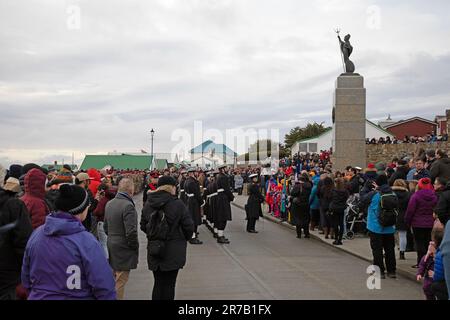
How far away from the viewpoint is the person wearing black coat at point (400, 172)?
13.6m

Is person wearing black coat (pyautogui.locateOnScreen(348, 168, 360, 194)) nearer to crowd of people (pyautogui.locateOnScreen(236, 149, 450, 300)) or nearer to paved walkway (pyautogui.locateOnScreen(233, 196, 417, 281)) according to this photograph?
crowd of people (pyautogui.locateOnScreen(236, 149, 450, 300))

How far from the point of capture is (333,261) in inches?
472

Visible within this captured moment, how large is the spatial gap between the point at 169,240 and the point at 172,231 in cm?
12

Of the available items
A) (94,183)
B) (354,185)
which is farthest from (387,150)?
(94,183)

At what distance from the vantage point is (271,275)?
33.4 feet

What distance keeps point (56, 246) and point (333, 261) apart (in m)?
9.05

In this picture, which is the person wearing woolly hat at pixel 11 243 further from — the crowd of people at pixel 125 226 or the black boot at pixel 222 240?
the black boot at pixel 222 240

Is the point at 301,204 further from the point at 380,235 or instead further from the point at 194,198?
the point at 380,235

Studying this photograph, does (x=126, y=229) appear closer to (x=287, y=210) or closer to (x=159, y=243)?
(x=159, y=243)

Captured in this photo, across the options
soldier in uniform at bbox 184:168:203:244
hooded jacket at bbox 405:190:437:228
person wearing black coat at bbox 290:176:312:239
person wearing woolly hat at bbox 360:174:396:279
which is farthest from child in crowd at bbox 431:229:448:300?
soldier in uniform at bbox 184:168:203:244

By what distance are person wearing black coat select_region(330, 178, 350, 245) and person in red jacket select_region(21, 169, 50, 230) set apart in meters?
8.99

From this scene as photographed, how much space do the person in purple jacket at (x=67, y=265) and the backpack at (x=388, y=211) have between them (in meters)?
6.80

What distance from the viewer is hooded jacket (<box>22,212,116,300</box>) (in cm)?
385
